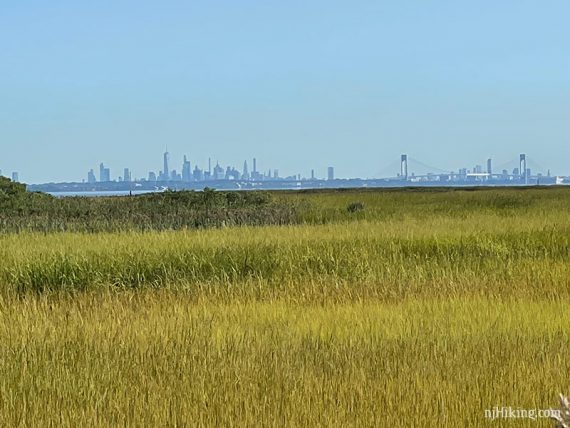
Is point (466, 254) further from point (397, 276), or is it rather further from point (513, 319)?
point (513, 319)

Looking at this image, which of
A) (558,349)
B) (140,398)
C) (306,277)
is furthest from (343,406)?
(306,277)

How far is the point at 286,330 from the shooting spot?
23.2 ft

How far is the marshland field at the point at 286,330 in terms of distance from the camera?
4703 millimetres

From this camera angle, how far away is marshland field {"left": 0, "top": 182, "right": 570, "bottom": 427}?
4703 mm

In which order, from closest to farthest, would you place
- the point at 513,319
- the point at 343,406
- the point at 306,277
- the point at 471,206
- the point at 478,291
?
the point at 343,406 → the point at 513,319 → the point at 478,291 → the point at 306,277 → the point at 471,206

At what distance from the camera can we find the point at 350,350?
6.10 m

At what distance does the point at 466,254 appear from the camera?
46.7 feet

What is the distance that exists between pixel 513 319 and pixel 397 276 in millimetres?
4118

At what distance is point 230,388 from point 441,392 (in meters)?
1.38

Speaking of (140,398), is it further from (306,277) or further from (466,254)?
(466,254)

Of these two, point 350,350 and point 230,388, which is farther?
point 350,350

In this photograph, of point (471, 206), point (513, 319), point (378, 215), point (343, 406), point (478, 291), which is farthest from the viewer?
point (471, 206)

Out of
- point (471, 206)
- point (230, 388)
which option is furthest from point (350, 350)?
point (471, 206)

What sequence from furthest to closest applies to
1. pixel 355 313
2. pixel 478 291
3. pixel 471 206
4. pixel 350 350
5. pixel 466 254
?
pixel 471 206 → pixel 466 254 → pixel 478 291 → pixel 355 313 → pixel 350 350
